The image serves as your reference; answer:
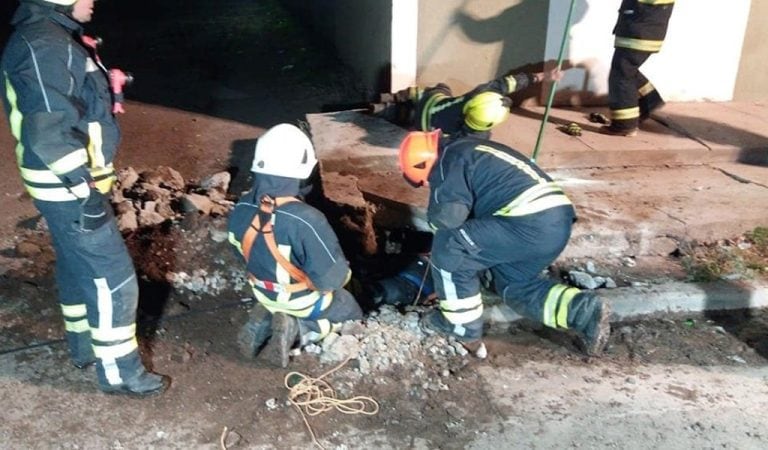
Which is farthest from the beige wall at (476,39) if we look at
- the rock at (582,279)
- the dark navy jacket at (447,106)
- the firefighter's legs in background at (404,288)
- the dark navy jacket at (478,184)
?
the dark navy jacket at (478,184)

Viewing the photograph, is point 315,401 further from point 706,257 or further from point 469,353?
point 706,257

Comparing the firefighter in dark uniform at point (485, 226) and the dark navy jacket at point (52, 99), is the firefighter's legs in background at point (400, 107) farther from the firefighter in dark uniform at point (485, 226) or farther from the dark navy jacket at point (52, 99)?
the dark navy jacket at point (52, 99)

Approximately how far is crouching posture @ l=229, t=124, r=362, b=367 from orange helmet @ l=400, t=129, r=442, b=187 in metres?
0.50

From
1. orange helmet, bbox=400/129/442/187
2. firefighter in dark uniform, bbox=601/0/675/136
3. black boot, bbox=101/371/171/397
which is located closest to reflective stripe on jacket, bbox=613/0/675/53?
firefighter in dark uniform, bbox=601/0/675/136

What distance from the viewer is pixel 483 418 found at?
375cm

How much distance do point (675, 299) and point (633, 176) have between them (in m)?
1.67

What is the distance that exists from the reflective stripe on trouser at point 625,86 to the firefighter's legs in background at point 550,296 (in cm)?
258

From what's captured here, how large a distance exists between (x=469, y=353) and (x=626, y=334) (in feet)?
3.20

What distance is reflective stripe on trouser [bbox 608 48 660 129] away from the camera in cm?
635

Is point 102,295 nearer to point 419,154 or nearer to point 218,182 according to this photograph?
point 419,154

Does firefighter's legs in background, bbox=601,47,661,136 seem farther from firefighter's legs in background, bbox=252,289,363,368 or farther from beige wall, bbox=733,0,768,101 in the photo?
firefighter's legs in background, bbox=252,289,363,368

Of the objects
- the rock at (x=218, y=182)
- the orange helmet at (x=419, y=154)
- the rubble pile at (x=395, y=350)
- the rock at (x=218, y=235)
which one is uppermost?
the orange helmet at (x=419, y=154)

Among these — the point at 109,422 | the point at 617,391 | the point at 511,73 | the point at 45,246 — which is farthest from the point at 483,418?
the point at 511,73

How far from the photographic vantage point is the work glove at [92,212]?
3.50 metres
